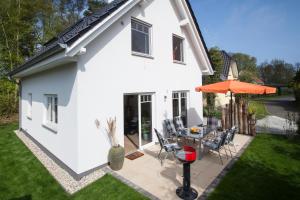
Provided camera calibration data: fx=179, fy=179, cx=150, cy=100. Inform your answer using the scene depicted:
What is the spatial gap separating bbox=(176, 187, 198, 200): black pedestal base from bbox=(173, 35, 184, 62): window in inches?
344

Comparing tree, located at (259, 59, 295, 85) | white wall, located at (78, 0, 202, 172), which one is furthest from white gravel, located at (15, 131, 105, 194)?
tree, located at (259, 59, 295, 85)

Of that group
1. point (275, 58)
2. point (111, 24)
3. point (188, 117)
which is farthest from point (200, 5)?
point (275, 58)

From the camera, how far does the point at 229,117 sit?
12914 millimetres

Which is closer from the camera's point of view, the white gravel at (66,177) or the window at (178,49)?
the white gravel at (66,177)

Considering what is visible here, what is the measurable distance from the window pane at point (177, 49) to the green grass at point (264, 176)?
23.7 feet

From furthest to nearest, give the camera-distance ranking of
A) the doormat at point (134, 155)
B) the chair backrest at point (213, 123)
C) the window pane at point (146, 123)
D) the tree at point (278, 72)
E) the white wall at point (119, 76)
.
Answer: the tree at point (278, 72)
the chair backrest at point (213, 123)
the window pane at point (146, 123)
the doormat at point (134, 155)
the white wall at point (119, 76)

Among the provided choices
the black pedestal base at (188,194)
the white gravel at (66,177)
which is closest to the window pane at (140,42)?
the white gravel at (66,177)

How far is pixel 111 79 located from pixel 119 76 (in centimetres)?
48

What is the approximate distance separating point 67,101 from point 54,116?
2.53m

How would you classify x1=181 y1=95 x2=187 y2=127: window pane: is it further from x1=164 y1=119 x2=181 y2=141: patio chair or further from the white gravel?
the white gravel

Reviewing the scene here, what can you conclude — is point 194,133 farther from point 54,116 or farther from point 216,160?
point 54,116

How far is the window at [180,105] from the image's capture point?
39.5 feet

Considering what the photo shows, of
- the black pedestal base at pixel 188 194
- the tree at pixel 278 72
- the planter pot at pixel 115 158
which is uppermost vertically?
the tree at pixel 278 72

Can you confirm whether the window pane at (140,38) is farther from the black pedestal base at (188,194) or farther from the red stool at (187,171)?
the black pedestal base at (188,194)
